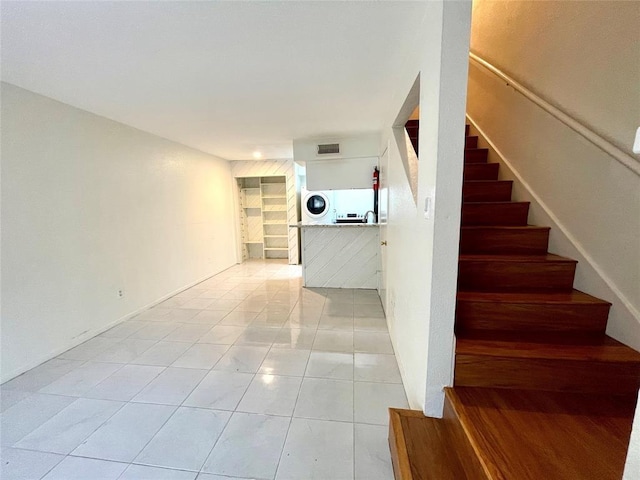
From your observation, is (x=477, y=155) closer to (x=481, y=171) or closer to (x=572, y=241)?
(x=481, y=171)

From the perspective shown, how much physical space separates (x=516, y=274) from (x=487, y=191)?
915 millimetres

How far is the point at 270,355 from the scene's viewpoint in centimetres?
231

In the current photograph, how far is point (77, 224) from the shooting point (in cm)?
253

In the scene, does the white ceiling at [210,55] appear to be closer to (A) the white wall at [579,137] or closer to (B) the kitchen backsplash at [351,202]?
(A) the white wall at [579,137]

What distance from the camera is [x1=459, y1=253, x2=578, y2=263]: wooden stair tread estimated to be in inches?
65.3

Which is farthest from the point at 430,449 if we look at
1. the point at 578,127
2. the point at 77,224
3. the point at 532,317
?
the point at 77,224

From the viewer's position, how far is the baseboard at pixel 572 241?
1353 mm

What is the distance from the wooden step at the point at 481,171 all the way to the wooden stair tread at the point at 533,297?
4.13ft

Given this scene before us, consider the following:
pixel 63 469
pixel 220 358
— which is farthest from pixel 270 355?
pixel 63 469

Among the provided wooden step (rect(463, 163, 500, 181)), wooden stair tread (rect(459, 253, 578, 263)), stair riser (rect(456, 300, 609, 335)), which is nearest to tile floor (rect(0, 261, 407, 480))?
stair riser (rect(456, 300, 609, 335))

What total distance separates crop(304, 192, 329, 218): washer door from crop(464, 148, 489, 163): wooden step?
3.03m

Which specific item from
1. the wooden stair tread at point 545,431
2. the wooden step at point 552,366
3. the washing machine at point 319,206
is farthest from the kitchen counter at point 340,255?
the wooden stair tread at point 545,431

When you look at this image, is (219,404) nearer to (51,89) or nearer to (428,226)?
(428,226)

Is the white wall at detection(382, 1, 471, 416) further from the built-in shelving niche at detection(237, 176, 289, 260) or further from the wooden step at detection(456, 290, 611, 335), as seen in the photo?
the built-in shelving niche at detection(237, 176, 289, 260)
